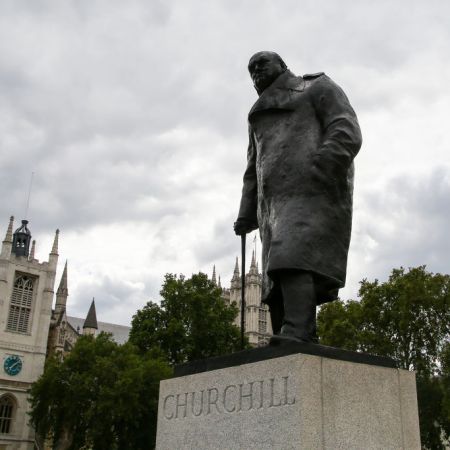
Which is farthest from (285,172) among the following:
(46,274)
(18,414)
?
(46,274)

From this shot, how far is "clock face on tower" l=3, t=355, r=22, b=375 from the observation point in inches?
2167

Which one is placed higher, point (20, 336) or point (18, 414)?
point (20, 336)

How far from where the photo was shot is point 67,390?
35531 millimetres

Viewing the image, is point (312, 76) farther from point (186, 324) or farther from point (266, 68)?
point (186, 324)

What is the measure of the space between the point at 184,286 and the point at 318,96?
126 ft

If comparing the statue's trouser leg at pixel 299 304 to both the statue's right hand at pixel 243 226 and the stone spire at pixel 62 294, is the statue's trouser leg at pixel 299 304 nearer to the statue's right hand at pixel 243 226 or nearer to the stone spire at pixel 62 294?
the statue's right hand at pixel 243 226

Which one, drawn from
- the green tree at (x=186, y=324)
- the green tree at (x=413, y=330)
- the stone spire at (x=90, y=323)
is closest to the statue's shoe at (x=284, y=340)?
the green tree at (x=413, y=330)

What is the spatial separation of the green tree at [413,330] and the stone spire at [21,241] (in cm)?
4227

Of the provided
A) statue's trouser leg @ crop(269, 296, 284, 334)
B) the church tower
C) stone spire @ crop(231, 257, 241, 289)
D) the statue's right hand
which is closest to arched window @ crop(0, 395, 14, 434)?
the church tower

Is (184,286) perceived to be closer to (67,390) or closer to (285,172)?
(67,390)

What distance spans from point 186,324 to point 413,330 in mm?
18425

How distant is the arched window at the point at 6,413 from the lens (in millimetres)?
53250

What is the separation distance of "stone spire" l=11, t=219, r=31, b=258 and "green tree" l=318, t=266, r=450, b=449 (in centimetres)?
4227

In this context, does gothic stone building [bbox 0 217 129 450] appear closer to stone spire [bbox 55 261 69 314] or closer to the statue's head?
stone spire [bbox 55 261 69 314]
